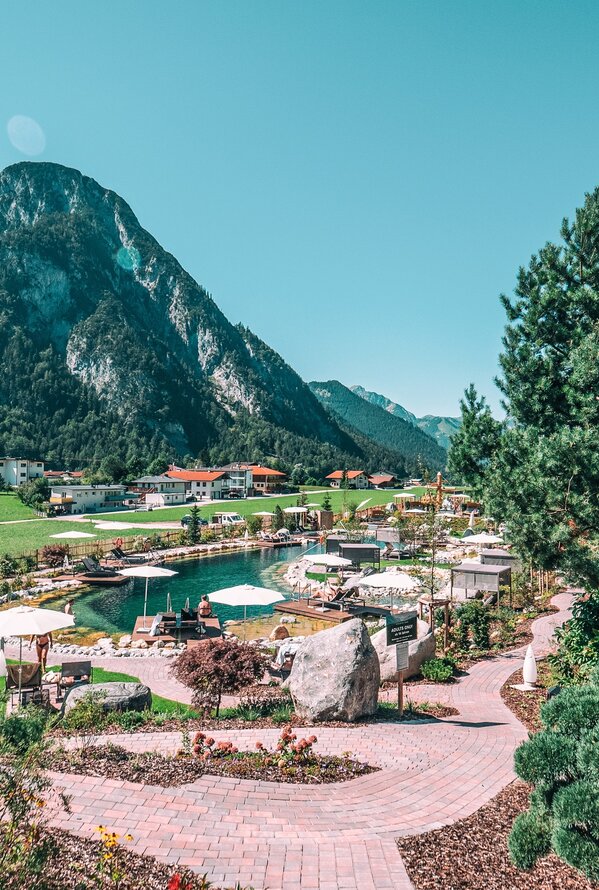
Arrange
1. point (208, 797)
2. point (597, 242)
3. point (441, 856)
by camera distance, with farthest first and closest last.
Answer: point (597, 242), point (208, 797), point (441, 856)

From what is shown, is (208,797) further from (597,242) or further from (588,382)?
(597,242)

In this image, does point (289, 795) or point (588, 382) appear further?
point (588, 382)

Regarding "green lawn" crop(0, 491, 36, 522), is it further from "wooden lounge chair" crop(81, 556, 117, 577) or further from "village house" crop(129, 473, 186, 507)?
"wooden lounge chair" crop(81, 556, 117, 577)

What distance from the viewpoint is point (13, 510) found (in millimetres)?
53656

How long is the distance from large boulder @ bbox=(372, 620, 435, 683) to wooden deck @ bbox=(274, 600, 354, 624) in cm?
514

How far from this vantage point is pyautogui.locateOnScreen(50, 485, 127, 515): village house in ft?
185

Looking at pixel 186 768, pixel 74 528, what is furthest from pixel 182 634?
pixel 74 528

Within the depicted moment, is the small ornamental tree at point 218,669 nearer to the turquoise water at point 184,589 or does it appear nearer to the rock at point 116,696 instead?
the rock at point 116,696

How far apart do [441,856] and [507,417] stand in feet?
28.6

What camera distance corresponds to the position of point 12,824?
348cm

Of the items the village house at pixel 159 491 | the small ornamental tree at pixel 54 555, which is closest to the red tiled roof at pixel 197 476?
the village house at pixel 159 491

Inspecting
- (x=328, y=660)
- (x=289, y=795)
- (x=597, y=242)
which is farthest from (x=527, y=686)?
(x=597, y=242)

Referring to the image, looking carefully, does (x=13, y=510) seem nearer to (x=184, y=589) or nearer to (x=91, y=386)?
(x=184, y=589)

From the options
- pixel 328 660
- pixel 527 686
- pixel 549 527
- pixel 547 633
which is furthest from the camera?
pixel 547 633
